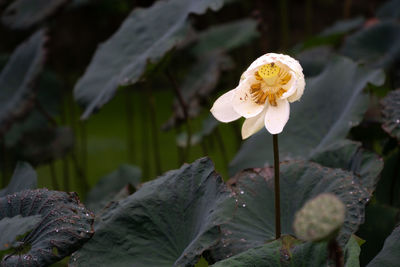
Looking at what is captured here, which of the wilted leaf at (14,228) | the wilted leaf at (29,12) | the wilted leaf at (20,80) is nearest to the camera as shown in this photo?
the wilted leaf at (14,228)

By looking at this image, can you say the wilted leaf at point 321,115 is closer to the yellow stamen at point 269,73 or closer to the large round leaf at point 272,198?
the large round leaf at point 272,198

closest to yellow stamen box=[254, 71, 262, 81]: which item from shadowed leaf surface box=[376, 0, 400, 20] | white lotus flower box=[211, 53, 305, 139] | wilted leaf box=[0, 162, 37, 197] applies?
white lotus flower box=[211, 53, 305, 139]

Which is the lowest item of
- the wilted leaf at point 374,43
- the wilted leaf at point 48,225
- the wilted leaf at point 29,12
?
the wilted leaf at point 374,43

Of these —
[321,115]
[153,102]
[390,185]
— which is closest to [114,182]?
[153,102]

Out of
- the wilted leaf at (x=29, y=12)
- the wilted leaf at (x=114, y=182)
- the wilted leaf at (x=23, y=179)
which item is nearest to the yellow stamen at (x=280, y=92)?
the wilted leaf at (x=23, y=179)

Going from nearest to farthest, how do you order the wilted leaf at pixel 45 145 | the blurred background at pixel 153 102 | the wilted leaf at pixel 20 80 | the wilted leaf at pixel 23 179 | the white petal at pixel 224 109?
the white petal at pixel 224 109 < the wilted leaf at pixel 23 179 < the wilted leaf at pixel 20 80 < the blurred background at pixel 153 102 < the wilted leaf at pixel 45 145

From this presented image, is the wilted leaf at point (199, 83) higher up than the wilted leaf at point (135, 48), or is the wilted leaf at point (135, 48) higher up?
the wilted leaf at point (135, 48)

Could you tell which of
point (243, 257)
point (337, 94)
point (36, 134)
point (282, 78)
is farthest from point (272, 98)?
point (36, 134)

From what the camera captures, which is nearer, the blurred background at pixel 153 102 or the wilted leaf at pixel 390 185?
the wilted leaf at pixel 390 185
